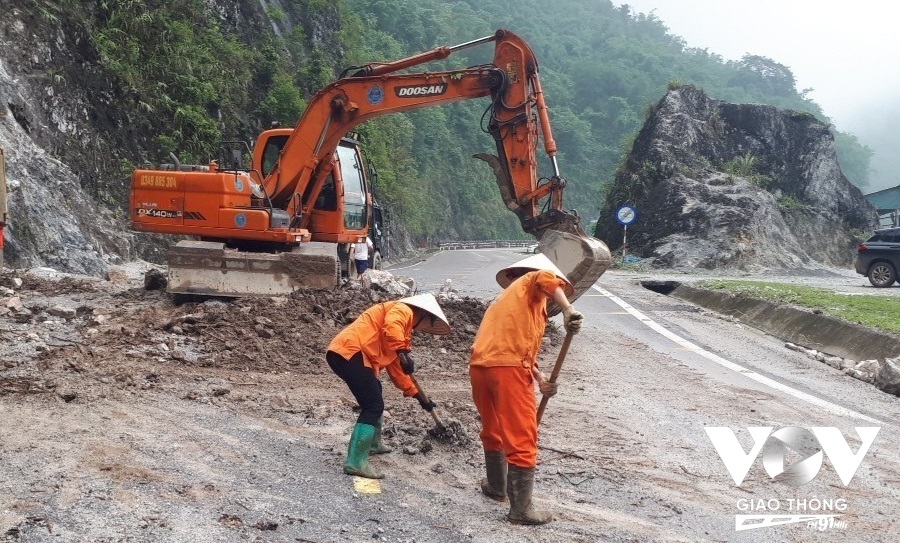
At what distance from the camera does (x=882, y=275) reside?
20.1 m

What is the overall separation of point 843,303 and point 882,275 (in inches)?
318

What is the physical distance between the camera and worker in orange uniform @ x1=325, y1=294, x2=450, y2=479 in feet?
17.5

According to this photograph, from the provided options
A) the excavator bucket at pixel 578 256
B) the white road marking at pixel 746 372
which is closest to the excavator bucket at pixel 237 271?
the excavator bucket at pixel 578 256

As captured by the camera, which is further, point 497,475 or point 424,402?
point 424,402

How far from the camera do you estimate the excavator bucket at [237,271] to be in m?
11.2

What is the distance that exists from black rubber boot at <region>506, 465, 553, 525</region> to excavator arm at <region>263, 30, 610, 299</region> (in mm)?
4806

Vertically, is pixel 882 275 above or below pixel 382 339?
below

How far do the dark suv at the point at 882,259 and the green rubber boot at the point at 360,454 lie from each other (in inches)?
716

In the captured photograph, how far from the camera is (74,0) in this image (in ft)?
66.2


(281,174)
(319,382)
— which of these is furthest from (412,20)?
(319,382)

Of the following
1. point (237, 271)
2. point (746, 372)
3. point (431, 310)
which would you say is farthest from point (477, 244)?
point (431, 310)

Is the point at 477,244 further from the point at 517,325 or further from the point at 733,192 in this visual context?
the point at 517,325

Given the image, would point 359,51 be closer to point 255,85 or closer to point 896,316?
point 255,85

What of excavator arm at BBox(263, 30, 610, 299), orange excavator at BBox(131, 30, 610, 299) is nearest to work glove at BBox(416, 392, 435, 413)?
excavator arm at BBox(263, 30, 610, 299)
